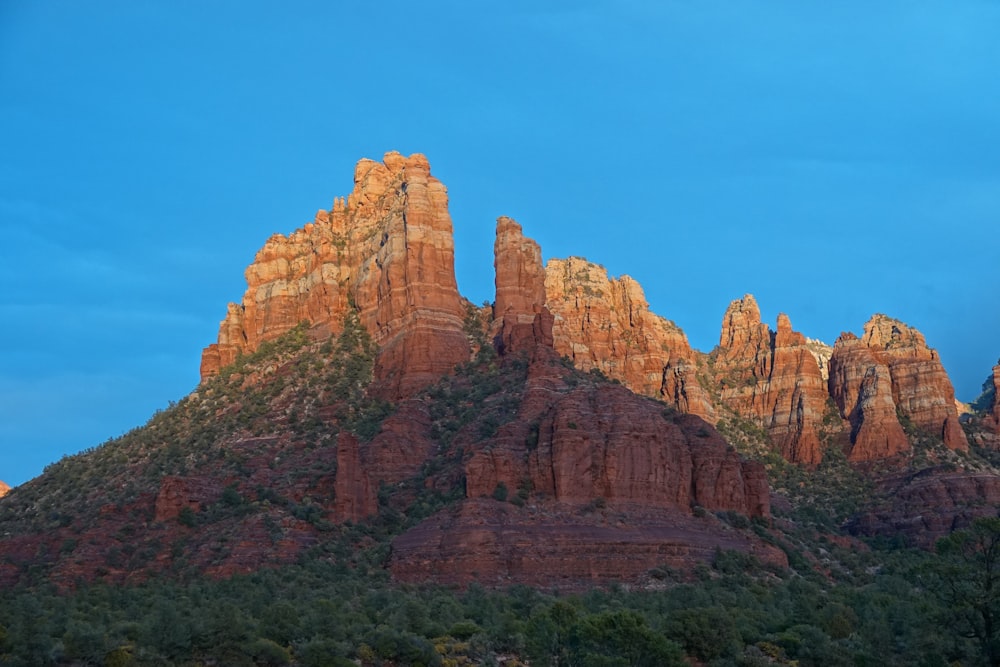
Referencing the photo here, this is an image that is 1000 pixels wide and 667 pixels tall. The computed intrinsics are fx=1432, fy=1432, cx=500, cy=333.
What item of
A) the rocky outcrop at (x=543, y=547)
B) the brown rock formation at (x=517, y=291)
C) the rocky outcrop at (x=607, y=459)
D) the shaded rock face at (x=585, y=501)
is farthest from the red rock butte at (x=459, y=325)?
the rocky outcrop at (x=543, y=547)

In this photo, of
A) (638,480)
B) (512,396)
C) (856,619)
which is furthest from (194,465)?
(856,619)

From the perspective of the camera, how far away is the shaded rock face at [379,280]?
488ft

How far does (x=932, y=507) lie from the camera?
6265 inches

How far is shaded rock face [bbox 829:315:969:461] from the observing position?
181m

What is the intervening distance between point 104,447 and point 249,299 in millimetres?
26231

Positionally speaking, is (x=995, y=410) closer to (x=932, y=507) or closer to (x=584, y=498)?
(x=932, y=507)

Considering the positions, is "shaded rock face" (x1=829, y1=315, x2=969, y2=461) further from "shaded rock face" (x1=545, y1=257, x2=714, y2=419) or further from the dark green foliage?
the dark green foliage

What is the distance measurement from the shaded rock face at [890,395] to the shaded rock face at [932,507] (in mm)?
13977

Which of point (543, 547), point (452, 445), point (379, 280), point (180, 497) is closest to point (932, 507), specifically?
point (452, 445)

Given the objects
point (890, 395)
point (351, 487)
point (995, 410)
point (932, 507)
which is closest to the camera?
point (351, 487)

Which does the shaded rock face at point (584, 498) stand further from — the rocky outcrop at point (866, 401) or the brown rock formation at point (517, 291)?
the rocky outcrop at point (866, 401)

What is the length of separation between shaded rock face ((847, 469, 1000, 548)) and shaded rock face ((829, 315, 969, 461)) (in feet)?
45.9

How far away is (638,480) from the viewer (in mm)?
115500

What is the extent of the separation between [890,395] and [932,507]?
28.9 meters
